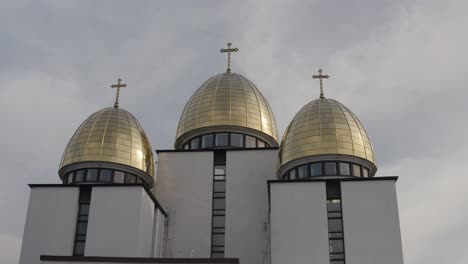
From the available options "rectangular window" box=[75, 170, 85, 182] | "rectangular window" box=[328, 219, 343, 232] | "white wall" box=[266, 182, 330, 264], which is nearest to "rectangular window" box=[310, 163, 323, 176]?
"white wall" box=[266, 182, 330, 264]

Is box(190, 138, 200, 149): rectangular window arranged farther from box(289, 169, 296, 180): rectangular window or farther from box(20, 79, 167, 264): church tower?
box(289, 169, 296, 180): rectangular window

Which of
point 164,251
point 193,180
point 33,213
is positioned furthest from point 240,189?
point 33,213

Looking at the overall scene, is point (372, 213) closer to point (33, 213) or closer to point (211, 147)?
point (211, 147)

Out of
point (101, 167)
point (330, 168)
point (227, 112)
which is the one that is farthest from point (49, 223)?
point (330, 168)

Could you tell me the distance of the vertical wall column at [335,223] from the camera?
2142cm

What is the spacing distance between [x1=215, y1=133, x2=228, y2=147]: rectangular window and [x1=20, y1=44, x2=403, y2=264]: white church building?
→ 72 millimetres

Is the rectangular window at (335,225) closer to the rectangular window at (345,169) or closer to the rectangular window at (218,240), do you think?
the rectangular window at (345,169)

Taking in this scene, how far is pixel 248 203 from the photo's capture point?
25797mm

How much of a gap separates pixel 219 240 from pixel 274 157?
4.37 meters

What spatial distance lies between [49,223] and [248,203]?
26.2ft

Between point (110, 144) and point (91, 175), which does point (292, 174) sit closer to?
point (110, 144)

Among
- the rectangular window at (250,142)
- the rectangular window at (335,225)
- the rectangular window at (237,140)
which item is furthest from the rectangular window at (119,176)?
the rectangular window at (335,225)

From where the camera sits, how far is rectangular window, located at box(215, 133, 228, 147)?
92.5 feet

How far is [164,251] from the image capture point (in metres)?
25.0
